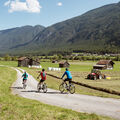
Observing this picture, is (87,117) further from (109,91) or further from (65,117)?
(109,91)

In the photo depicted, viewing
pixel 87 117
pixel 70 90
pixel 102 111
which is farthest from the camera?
pixel 70 90

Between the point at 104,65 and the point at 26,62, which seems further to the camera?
the point at 26,62

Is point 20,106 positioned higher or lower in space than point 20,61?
lower

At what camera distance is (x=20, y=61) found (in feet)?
346

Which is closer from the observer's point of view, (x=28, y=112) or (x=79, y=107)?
(x=28, y=112)

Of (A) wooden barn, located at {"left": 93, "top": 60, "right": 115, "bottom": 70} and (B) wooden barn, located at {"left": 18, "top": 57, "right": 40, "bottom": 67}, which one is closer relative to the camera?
(A) wooden barn, located at {"left": 93, "top": 60, "right": 115, "bottom": 70}

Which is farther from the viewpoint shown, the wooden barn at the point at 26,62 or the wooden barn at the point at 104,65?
the wooden barn at the point at 26,62

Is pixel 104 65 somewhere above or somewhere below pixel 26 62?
below

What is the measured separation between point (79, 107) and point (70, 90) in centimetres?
541

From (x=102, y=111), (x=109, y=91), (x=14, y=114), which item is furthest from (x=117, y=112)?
(x=109, y=91)

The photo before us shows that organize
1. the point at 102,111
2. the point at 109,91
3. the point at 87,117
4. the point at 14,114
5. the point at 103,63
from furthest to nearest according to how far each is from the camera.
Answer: the point at 103,63 < the point at 109,91 < the point at 102,111 < the point at 14,114 < the point at 87,117

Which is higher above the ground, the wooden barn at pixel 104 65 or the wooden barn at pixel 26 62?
the wooden barn at pixel 26 62

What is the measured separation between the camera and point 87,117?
28.1 feet

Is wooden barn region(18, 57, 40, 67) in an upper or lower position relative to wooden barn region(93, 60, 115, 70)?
upper
